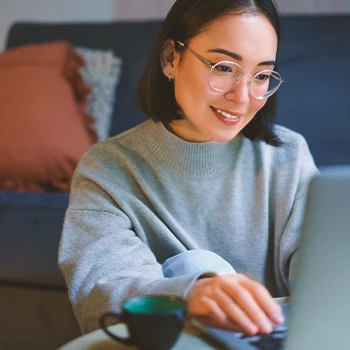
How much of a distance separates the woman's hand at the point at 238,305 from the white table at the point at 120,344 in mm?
26

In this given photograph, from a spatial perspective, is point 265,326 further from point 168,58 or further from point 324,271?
point 168,58

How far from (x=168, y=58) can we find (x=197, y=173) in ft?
0.78

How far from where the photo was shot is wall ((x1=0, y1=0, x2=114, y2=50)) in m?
2.86

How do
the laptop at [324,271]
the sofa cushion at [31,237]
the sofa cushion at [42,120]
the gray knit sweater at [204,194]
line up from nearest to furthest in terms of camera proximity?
the laptop at [324,271] → the gray knit sweater at [204,194] → the sofa cushion at [31,237] → the sofa cushion at [42,120]

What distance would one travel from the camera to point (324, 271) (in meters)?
0.60

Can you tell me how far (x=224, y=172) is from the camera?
1305 millimetres

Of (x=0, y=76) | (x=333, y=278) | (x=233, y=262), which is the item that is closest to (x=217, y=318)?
(x=333, y=278)

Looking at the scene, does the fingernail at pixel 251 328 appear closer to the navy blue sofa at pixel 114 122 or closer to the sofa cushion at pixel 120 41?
the navy blue sofa at pixel 114 122

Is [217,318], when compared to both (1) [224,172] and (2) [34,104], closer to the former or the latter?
(1) [224,172]

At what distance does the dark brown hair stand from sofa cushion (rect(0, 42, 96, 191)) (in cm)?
78

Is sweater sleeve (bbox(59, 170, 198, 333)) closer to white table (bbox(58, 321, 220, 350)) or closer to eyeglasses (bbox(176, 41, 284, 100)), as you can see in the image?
white table (bbox(58, 321, 220, 350))

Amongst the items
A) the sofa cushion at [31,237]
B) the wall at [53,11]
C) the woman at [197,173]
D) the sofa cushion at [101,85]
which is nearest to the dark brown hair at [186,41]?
the woman at [197,173]

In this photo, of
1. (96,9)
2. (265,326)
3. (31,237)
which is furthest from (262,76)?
(96,9)

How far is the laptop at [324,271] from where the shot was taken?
56 centimetres
